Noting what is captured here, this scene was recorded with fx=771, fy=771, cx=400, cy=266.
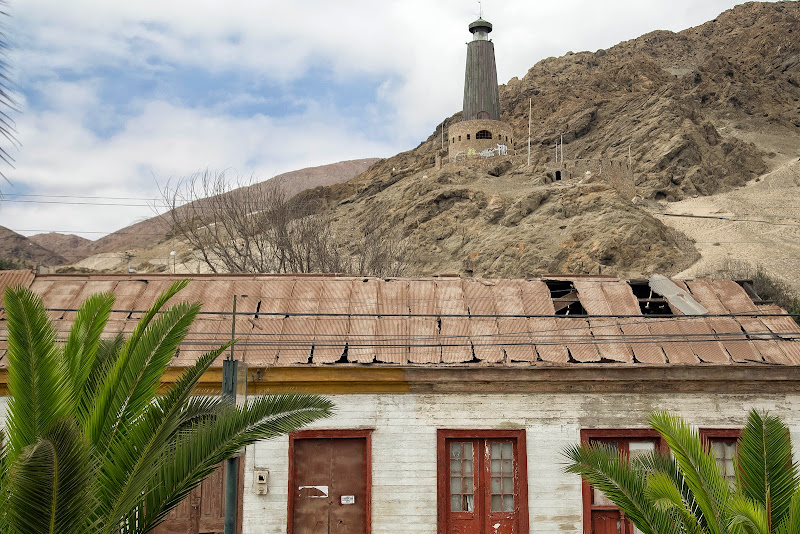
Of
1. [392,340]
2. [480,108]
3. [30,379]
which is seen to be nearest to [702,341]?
[392,340]

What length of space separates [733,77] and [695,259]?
61.2m

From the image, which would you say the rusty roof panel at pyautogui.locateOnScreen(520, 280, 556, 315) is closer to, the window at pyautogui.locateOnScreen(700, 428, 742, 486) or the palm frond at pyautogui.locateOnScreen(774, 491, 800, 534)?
the window at pyautogui.locateOnScreen(700, 428, 742, 486)

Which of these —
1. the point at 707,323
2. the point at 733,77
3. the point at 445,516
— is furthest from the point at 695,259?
the point at 733,77

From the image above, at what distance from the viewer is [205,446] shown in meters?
7.01

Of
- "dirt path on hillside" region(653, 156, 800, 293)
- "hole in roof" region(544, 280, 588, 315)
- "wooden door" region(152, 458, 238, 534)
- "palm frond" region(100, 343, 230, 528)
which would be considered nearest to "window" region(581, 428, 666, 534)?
"hole in roof" region(544, 280, 588, 315)

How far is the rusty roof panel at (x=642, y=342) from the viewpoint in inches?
509

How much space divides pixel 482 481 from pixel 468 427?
2.94 ft

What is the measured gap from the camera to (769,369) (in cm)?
1268

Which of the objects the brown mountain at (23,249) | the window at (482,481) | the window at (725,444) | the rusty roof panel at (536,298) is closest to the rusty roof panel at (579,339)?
the rusty roof panel at (536,298)

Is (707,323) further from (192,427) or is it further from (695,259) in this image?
(695,259)

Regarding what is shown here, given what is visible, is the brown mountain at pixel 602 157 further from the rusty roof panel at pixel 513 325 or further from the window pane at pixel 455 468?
the window pane at pixel 455 468

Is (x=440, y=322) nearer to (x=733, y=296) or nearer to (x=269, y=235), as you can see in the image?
(x=733, y=296)

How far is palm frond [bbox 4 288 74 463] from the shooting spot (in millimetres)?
6227

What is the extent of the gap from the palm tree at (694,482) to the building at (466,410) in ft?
11.5
